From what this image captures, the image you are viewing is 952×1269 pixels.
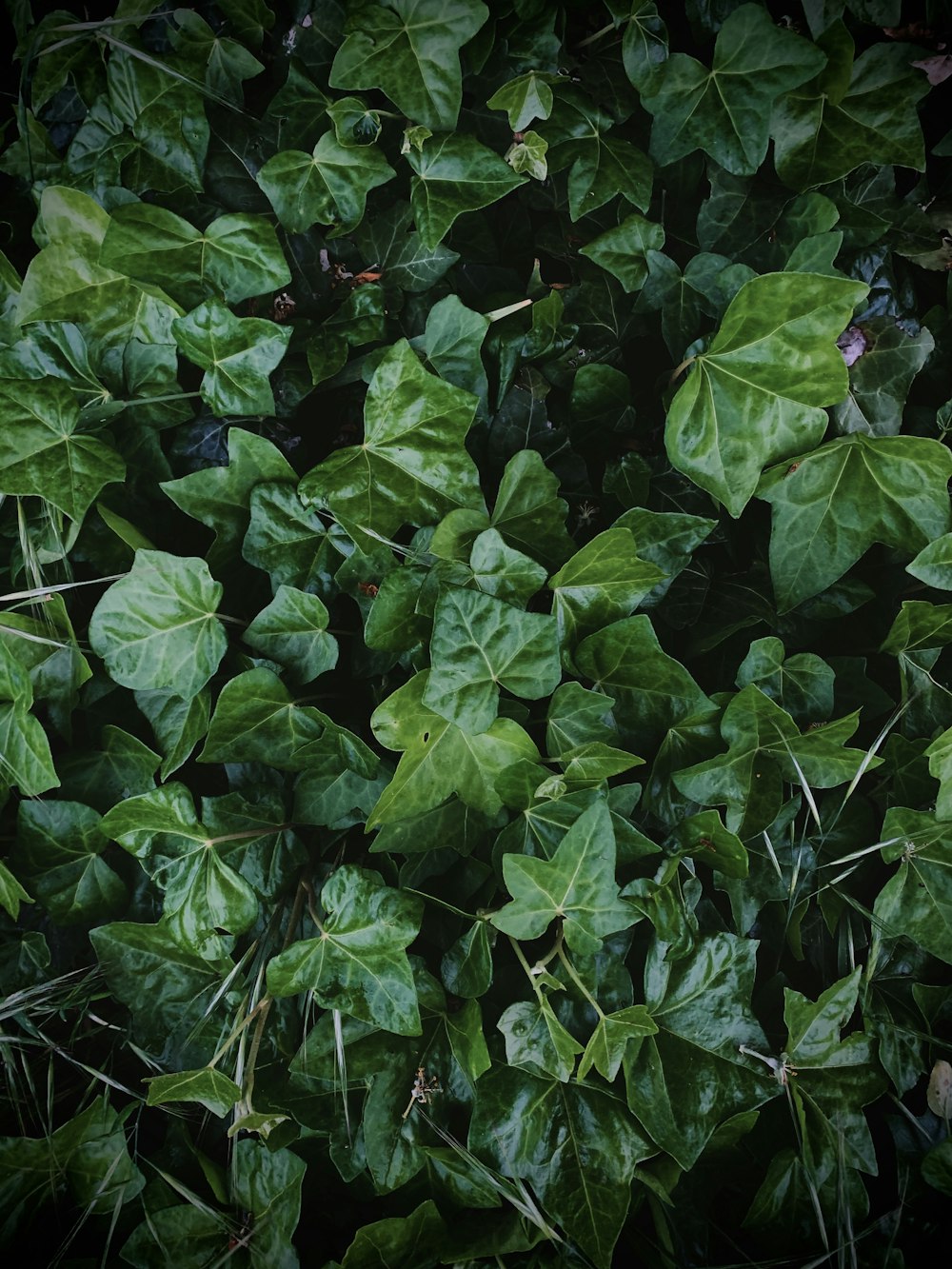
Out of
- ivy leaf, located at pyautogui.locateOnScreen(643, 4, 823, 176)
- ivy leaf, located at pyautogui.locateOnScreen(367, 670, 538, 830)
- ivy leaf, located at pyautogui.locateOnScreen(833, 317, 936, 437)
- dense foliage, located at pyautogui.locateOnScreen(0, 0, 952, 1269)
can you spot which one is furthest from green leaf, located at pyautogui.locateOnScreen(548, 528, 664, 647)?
ivy leaf, located at pyautogui.locateOnScreen(643, 4, 823, 176)

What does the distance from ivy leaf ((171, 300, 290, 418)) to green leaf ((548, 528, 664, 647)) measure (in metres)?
0.30

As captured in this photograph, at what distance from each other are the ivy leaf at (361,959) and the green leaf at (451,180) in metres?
0.54

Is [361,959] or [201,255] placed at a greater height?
[201,255]

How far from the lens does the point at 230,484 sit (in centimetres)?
74

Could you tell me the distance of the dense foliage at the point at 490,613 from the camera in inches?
27.7

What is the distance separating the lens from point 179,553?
2.70ft

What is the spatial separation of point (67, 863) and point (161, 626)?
0.27m

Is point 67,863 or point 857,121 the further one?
point 67,863

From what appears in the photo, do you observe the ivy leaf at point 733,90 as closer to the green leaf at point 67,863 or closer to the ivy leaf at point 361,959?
the ivy leaf at point 361,959

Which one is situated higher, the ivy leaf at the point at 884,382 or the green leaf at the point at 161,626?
the ivy leaf at the point at 884,382

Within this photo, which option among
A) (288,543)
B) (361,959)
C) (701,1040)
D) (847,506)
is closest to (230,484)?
(288,543)

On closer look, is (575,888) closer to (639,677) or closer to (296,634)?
(639,677)

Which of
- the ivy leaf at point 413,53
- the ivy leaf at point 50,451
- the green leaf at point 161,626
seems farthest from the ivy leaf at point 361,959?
the ivy leaf at point 413,53

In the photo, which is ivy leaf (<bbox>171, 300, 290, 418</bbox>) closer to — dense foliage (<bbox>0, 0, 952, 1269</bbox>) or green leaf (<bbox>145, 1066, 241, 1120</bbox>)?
dense foliage (<bbox>0, 0, 952, 1269</bbox>)
